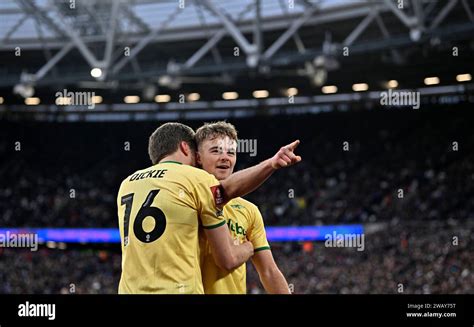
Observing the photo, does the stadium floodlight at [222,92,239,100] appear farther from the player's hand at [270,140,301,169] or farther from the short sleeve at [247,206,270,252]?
the player's hand at [270,140,301,169]

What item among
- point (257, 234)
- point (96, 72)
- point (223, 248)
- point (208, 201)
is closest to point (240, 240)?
point (257, 234)

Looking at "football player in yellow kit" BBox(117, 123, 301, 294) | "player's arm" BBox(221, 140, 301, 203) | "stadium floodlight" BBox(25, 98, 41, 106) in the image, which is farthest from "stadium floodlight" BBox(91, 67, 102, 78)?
"player's arm" BBox(221, 140, 301, 203)

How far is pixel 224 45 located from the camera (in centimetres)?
2155

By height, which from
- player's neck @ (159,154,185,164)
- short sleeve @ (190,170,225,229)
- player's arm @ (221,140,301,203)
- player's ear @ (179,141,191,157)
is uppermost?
player's ear @ (179,141,191,157)

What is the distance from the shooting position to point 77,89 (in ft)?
71.6

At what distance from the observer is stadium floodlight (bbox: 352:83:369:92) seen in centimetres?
2098

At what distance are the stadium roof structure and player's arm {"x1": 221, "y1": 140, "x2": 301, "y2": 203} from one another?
514 inches

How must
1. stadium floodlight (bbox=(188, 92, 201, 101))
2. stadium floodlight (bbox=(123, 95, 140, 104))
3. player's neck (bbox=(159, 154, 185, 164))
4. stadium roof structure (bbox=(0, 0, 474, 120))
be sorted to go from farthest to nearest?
stadium floodlight (bbox=(123, 95, 140, 104))
stadium floodlight (bbox=(188, 92, 201, 101))
stadium roof structure (bbox=(0, 0, 474, 120))
player's neck (bbox=(159, 154, 185, 164))

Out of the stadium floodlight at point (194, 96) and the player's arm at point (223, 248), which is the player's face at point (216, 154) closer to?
the player's arm at point (223, 248)

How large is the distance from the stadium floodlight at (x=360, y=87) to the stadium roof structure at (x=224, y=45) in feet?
0.45

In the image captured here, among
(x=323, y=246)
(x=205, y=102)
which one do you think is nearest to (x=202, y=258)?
(x=205, y=102)

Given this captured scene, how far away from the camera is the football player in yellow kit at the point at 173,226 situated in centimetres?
418

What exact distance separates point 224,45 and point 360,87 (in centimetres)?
383
